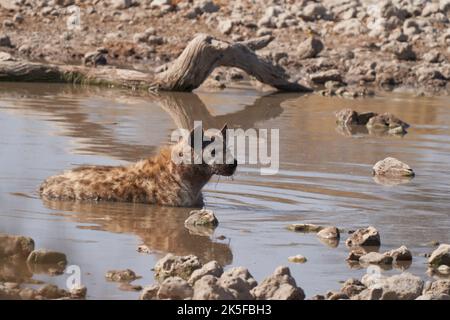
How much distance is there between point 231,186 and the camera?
10.6m

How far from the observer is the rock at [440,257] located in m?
7.73

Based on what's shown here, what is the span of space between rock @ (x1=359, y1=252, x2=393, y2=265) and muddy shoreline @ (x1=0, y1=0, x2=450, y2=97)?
12856 mm

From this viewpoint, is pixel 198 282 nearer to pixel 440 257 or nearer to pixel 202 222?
pixel 440 257

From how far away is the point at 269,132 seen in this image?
14.7 meters

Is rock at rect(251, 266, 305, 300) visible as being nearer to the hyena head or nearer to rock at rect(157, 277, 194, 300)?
rock at rect(157, 277, 194, 300)

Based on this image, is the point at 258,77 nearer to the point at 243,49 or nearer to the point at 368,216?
the point at 243,49

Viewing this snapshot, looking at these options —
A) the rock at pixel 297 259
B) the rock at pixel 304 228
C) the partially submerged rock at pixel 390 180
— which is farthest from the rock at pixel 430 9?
the rock at pixel 297 259

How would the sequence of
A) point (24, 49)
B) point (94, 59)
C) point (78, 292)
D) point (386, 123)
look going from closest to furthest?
point (78, 292) → point (386, 123) → point (94, 59) → point (24, 49)

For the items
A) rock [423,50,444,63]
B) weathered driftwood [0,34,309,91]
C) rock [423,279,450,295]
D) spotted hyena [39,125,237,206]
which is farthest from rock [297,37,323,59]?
rock [423,279,450,295]

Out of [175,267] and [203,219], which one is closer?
[175,267]

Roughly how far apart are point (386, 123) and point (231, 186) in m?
5.38

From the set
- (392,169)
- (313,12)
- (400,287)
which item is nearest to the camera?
(400,287)

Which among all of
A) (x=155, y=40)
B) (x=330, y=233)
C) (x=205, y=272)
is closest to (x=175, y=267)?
(x=205, y=272)

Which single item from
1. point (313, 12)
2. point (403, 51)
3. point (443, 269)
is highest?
point (313, 12)
